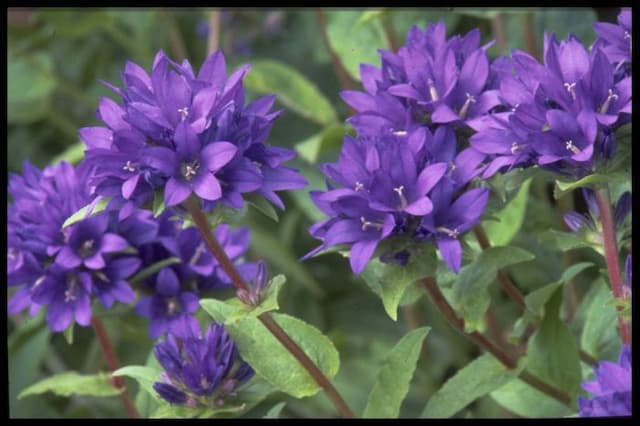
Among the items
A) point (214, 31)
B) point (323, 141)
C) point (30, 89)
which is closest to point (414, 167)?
point (323, 141)

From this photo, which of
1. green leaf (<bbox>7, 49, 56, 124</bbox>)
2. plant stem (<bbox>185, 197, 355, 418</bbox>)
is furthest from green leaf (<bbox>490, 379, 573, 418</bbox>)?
green leaf (<bbox>7, 49, 56, 124</bbox>)

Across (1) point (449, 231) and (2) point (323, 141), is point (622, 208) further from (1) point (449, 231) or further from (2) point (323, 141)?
(2) point (323, 141)

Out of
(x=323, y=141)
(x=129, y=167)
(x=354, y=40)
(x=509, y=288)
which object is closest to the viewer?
(x=129, y=167)

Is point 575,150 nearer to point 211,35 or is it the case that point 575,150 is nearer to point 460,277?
point 460,277

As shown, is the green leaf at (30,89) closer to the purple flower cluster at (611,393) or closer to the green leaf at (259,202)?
the green leaf at (259,202)

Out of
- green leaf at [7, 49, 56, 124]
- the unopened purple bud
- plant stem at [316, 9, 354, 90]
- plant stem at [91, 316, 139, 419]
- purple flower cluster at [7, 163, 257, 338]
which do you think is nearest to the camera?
the unopened purple bud

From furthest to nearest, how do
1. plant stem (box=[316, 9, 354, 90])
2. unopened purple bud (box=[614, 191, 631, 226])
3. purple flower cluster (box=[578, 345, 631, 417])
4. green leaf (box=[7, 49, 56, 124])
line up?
green leaf (box=[7, 49, 56, 124]) < plant stem (box=[316, 9, 354, 90]) < unopened purple bud (box=[614, 191, 631, 226]) < purple flower cluster (box=[578, 345, 631, 417])

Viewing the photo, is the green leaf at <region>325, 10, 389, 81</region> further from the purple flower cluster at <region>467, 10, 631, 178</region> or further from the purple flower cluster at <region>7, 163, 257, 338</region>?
the purple flower cluster at <region>467, 10, 631, 178</region>
